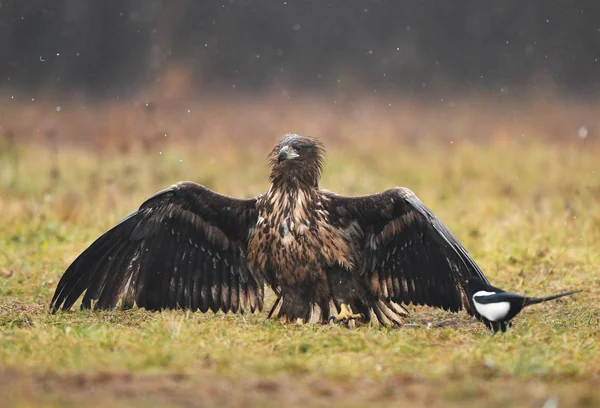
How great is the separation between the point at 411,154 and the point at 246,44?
8.10 meters

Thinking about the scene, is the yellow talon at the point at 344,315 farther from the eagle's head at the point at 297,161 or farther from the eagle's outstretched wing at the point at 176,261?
the eagle's head at the point at 297,161

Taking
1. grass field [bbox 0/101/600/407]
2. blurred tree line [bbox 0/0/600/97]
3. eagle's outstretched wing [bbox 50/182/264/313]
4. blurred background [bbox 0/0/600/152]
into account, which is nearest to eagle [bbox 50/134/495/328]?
eagle's outstretched wing [bbox 50/182/264/313]

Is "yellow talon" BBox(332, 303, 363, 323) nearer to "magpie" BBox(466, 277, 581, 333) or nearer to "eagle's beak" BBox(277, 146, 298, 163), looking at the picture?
"magpie" BBox(466, 277, 581, 333)

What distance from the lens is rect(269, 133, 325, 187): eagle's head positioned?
7.12 m

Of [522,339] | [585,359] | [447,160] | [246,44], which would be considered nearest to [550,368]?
[585,359]

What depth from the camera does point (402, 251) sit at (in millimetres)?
6949

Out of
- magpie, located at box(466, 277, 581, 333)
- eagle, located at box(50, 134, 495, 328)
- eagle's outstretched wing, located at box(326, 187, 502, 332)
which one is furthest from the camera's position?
eagle, located at box(50, 134, 495, 328)

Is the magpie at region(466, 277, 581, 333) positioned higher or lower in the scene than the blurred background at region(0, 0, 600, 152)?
lower

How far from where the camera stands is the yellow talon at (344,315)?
22.8 ft

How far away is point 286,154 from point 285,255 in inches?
27.4

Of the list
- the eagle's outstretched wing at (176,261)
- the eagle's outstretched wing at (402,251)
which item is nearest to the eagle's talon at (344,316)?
the eagle's outstretched wing at (402,251)

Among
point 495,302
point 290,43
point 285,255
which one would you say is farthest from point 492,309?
point 290,43

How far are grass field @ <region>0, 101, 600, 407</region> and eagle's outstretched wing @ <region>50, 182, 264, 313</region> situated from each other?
0.15 m

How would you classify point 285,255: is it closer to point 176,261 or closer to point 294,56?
point 176,261
